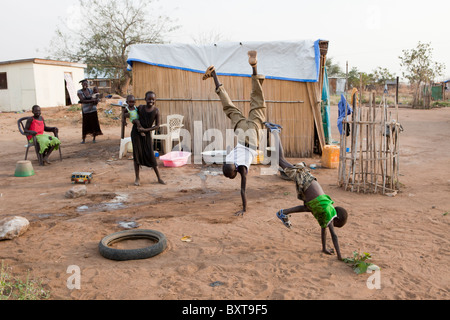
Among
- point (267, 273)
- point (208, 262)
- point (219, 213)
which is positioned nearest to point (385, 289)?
point (267, 273)

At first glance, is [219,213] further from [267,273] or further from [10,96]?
[10,96]

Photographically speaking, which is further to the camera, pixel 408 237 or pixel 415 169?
pixel 415 169

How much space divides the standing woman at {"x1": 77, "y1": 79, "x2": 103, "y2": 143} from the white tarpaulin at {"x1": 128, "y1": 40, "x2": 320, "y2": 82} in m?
2.09

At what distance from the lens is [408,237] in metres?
4.16

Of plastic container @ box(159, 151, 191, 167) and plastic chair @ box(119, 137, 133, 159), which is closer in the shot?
plastic container @ box(159, 151, 191, 167)

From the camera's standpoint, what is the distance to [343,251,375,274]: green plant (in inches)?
129

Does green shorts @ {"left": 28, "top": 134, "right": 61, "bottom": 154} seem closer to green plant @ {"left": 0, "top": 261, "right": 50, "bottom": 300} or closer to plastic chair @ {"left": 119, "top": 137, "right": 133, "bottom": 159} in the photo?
plastic chair @ {"left": 119, "top": 137, "right": 133, "bottom": 159}

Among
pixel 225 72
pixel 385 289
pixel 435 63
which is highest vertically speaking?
pixel 435 63

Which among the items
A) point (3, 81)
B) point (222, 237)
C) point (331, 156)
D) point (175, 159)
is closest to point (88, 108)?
point (175, 159)

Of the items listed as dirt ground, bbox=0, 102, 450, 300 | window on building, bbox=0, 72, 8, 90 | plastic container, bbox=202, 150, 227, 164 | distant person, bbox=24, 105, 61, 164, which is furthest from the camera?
window on building, bbox=0, 72, 8, 90

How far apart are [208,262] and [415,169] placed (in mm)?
5928

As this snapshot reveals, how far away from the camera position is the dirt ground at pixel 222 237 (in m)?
3.07

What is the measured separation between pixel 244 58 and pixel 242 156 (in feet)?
15.3

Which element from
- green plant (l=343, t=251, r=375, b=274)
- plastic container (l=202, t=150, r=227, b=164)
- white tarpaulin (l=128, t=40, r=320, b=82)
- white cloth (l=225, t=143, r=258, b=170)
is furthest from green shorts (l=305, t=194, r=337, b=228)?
white tarpaulin (l=128, t=40, r=320, b=82)
